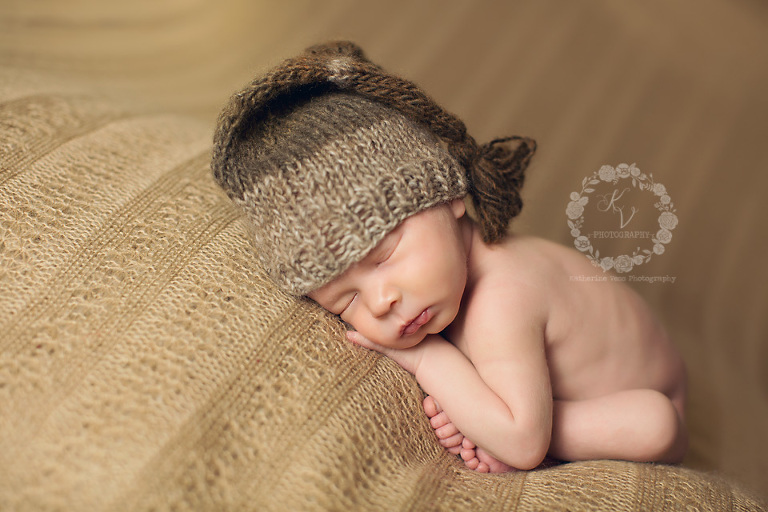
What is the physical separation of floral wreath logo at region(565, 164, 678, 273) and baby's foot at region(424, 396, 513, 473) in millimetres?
677

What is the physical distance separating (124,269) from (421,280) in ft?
1.45

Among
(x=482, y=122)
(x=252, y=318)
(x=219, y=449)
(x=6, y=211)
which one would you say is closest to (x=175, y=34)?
(x=482, y=122)

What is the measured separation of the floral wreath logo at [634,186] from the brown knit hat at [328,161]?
24.0 inches

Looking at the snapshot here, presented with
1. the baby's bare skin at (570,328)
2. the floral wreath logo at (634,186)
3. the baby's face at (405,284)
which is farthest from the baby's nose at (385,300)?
the floral wreath logo at (634,186)

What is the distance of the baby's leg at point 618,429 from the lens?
3.20ft

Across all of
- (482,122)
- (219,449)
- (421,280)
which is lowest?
(219,449)

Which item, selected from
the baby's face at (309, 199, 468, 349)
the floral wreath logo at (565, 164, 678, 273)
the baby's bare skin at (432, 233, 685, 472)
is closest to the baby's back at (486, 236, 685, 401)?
the baby's bare skin at (432, 233, 685, 472)

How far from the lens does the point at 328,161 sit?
2.73 ft

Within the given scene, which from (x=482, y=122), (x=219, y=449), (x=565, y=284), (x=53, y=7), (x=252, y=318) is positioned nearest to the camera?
(x=219, y=449)

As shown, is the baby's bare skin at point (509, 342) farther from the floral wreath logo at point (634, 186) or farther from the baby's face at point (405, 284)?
the floral wreath logo at point (634, 186)

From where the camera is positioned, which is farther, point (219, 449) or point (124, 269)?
point (124, 269)

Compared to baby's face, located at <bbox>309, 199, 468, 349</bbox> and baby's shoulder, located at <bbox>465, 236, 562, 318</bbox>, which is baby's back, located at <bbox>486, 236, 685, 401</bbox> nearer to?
baby's shoulder, located at <bbox>465, 236, 562, 318</bbox>

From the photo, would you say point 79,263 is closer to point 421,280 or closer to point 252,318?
point 252,318

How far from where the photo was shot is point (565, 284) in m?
1.03
